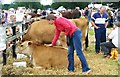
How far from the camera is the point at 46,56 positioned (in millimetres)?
8992

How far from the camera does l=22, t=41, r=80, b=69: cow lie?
894cm

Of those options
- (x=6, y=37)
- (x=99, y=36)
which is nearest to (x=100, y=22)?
(x=99, y=36)

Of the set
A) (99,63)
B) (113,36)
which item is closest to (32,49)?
(99,63)

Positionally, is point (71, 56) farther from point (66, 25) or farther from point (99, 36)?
point (99, 36)

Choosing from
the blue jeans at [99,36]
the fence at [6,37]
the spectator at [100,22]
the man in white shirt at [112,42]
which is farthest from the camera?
the blue jeans at [99,36]

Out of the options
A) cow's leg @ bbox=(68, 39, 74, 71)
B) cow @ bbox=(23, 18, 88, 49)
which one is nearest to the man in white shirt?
cow @ bbox=(23, 18, 88, 49)

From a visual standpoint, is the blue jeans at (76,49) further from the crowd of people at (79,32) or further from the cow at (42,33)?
the cow at (42,33)

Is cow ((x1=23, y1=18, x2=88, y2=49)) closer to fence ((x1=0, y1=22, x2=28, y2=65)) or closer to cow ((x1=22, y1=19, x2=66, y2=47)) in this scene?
cow ((x1=22, y1=19, x2=66, y2=47))

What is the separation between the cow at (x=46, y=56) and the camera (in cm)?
894

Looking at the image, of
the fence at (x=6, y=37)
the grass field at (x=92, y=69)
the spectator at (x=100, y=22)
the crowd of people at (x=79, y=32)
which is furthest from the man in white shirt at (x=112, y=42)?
the fence at (x=6, y=37)

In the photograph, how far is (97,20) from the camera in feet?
41.8

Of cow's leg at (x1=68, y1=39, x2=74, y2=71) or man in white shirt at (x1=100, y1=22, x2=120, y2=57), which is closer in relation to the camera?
cow's leg at (x1=68, y1=39, x2=74, y2=71)

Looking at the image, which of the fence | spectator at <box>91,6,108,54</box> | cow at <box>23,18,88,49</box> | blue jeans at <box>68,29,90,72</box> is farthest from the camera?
spectator at <box>91,6,108,54</box>

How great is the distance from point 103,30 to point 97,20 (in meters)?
0.42
